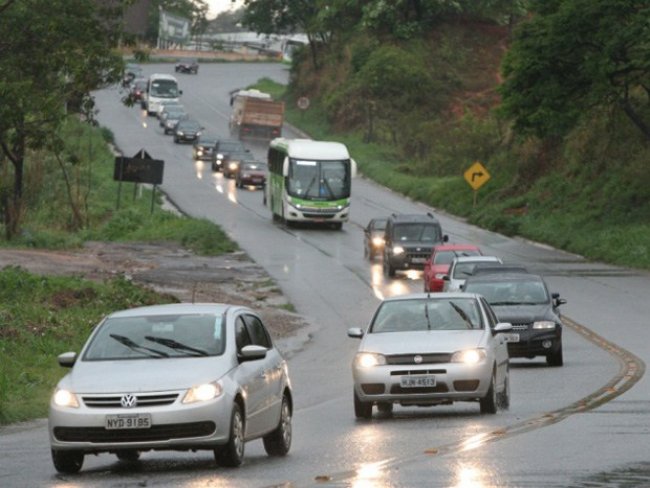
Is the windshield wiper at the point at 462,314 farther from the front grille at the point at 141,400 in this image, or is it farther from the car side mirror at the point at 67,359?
the front grille at the point at 141,400

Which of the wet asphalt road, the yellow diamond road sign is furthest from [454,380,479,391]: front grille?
the yellow diamond road sign

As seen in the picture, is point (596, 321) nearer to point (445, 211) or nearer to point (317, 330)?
point (317, 330)

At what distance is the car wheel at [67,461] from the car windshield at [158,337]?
1069 mm

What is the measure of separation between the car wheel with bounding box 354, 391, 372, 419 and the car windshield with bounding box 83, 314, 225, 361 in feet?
14.8

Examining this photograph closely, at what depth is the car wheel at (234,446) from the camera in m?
15.0

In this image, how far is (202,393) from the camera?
48.6ft

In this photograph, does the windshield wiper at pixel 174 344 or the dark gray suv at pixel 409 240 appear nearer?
the windshield wiper at pixel 174 344

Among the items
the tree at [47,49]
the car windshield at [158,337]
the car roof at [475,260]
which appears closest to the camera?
the car windshield at [158,337]

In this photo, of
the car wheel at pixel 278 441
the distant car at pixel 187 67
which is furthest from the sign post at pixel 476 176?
the distant car at pixel 187 67

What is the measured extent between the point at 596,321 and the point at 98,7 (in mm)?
13031

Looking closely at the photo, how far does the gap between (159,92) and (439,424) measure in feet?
357

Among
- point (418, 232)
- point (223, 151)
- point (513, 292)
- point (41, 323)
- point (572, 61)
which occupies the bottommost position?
point (223, 151)

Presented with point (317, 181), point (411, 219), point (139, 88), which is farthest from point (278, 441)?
point (139, 88)

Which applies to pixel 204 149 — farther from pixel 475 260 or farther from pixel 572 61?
pixel 475 260
